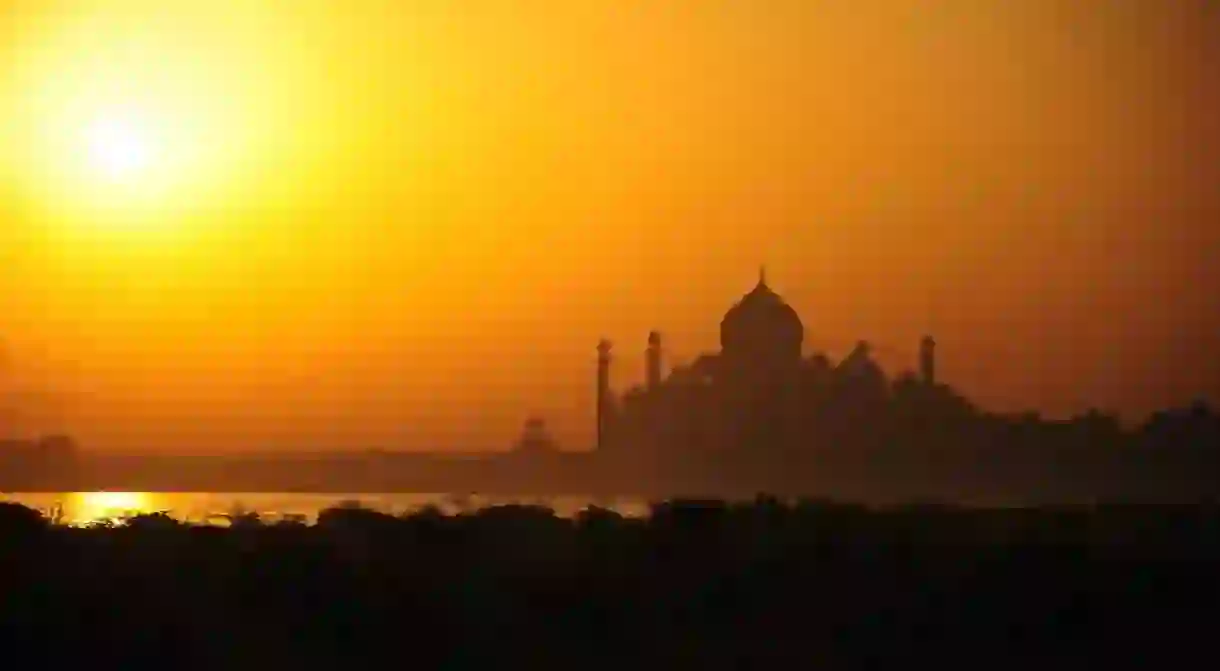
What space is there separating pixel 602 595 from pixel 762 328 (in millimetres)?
78982

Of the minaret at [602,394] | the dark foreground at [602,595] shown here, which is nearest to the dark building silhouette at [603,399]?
the minaret at [602,394]

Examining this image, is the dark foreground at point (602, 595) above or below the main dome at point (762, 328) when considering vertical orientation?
below

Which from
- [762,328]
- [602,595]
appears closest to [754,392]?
[762,328]

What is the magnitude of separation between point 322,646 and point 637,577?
799cm

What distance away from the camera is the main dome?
372ft

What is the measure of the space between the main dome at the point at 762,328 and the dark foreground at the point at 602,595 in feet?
218

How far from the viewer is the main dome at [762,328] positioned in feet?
372

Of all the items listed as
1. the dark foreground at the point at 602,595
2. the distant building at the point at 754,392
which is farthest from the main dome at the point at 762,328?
the dark foreground at the point at 602,595

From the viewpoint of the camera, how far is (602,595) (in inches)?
1383

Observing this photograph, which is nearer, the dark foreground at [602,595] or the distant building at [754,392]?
the dark foreground at [602,595]

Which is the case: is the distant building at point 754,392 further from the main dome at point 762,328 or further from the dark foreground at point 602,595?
the dark foreground at point 602,595

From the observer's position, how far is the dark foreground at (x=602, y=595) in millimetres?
30484

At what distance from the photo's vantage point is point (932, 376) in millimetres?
118562

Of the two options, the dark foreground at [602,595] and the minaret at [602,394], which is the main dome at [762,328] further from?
the dark foreground at [602,595]
